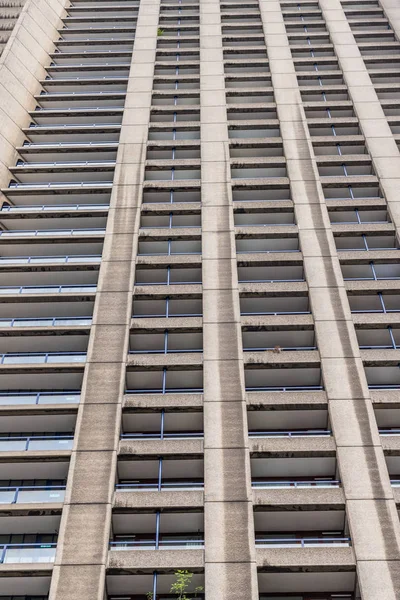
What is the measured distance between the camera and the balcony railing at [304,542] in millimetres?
19992

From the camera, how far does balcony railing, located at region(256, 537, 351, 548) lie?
19992 millimetres

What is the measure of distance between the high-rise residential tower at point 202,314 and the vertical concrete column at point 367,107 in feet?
0.47

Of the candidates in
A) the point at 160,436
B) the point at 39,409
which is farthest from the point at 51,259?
the point at 160,436

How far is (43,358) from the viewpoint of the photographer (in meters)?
25.5

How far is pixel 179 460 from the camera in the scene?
73.0ft

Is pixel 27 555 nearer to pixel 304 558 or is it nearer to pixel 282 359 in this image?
pixel 304 558

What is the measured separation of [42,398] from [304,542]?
11.0 meters

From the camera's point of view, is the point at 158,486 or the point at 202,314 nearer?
the point at 158,486

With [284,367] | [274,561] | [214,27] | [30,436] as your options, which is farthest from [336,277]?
[214,27]

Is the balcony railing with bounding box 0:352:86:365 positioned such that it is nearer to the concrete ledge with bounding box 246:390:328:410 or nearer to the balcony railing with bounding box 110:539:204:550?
the concrete ledge with bounding box 246:390:328:410

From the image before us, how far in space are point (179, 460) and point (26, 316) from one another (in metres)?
10.7

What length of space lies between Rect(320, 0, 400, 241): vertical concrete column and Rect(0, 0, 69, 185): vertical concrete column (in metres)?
20.3

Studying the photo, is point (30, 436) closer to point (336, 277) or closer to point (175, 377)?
point (175, 377)

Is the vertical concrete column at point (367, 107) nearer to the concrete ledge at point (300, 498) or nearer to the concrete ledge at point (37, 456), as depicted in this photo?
the concrete ledge at point (300, 498)
